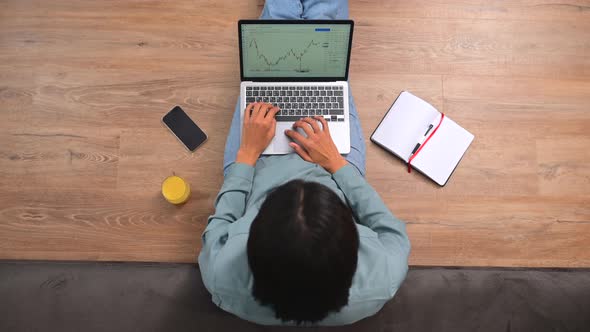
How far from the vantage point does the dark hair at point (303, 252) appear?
699mm

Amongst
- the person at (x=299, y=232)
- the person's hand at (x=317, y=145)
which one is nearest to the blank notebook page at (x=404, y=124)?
the person at (x=299, y=232)

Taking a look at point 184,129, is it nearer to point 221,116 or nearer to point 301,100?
point 221,116

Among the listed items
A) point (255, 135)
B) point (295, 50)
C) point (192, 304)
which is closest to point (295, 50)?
point (295, 50)

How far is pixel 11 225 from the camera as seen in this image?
1.31m

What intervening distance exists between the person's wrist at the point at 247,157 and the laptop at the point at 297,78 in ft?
0.18

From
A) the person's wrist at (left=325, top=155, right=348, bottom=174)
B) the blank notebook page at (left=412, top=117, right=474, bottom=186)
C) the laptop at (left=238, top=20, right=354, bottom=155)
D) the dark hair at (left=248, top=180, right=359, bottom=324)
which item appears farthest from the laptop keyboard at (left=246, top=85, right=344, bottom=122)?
the dark hair at (left=248, top=180, right=359, bottom=324)

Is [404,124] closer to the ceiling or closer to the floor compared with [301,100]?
closer to the floor

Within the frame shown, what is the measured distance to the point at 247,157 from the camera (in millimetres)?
1164

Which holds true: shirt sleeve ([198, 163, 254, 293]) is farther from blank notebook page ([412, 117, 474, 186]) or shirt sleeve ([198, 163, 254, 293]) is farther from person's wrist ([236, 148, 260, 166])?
blank notebook page ([412, 117, 474, 186])

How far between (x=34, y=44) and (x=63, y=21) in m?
0.14

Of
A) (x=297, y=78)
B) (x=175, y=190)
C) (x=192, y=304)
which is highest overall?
(x=297, y=78)

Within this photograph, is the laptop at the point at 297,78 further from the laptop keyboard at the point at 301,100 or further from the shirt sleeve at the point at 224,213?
the shirt sleeve at the point at 224,213

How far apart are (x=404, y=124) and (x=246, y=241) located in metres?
0.75

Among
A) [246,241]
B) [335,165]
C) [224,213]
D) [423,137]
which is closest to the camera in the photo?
[246,241]
